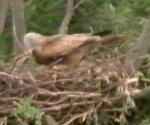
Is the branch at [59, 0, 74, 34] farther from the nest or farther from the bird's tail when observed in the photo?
the nest

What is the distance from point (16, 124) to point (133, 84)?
3.62 feet

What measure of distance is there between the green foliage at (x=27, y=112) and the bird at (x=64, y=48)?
1.26 meters

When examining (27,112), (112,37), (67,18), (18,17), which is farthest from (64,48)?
(27,112)

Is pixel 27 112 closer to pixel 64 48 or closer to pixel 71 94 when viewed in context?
pixel 71 94

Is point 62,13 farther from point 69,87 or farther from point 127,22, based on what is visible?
point 69,87

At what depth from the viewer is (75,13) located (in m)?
9.00

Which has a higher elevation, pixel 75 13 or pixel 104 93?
pixel 75 13

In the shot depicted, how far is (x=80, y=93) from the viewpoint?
20.7 ft

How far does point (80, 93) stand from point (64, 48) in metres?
1.31

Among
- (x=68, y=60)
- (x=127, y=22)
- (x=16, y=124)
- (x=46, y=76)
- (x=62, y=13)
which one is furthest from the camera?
(x=62, y=13)

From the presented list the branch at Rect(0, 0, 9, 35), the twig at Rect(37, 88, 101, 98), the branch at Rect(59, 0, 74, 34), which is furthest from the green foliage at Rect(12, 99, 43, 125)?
the branch at Rect(59, 0, 74, 34)

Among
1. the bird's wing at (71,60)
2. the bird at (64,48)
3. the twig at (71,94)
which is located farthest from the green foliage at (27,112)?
the bird's wing at (71,60)

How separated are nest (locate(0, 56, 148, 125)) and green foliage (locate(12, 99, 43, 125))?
5.2 inches

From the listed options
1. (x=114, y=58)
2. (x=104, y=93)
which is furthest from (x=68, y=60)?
(x=104, y=93)
